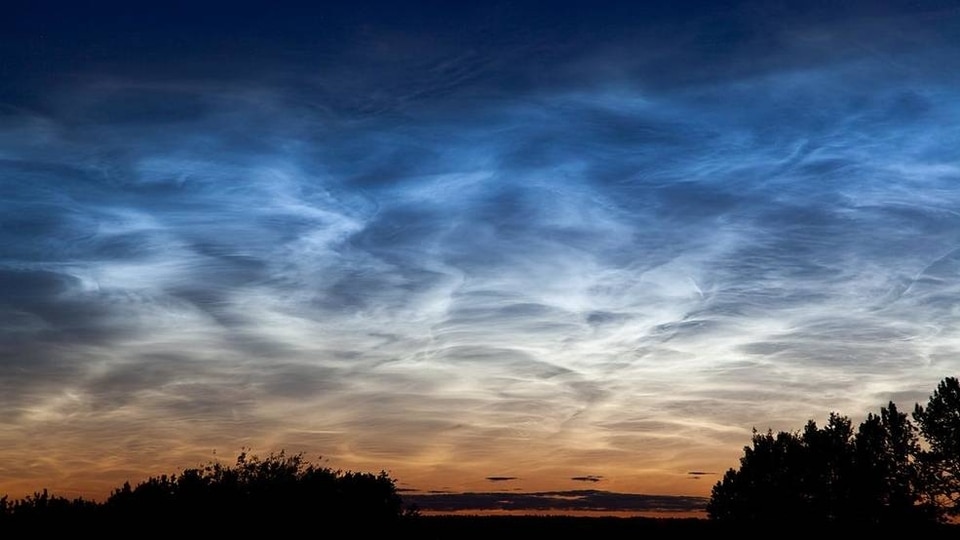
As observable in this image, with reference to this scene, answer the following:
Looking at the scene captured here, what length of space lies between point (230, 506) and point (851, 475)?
192 feet

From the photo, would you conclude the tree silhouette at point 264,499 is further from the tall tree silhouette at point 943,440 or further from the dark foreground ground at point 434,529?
the tall tree silhouette at point 943,440

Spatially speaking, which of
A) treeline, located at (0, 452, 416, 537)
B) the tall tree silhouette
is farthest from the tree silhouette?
the tall tree silhouette

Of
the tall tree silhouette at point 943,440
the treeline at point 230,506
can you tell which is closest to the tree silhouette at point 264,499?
the treeline at point 230,506

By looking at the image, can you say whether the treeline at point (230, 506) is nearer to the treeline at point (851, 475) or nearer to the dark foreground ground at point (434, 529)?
the dark foreground ground at point (434, 529)

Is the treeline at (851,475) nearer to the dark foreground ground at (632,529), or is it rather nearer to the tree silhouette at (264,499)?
the dark foreground ground at (632,529)

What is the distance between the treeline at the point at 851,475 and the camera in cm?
6469

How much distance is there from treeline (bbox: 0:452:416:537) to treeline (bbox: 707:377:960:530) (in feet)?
139

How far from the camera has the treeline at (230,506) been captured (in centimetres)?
4141

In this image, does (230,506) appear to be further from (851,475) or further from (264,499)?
(851,475)

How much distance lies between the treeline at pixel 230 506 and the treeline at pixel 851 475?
42505 mm

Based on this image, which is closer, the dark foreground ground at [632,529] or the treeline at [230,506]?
the treeline at [230,506]

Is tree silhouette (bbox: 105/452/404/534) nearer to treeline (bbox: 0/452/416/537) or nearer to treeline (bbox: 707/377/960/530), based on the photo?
treeline (bbox: 0/452/416/537)

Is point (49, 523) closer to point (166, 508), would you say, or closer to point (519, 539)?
point (166, 508)

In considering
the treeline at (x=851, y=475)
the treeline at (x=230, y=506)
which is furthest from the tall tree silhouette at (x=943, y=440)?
the treeline at (x=230, y=506)
